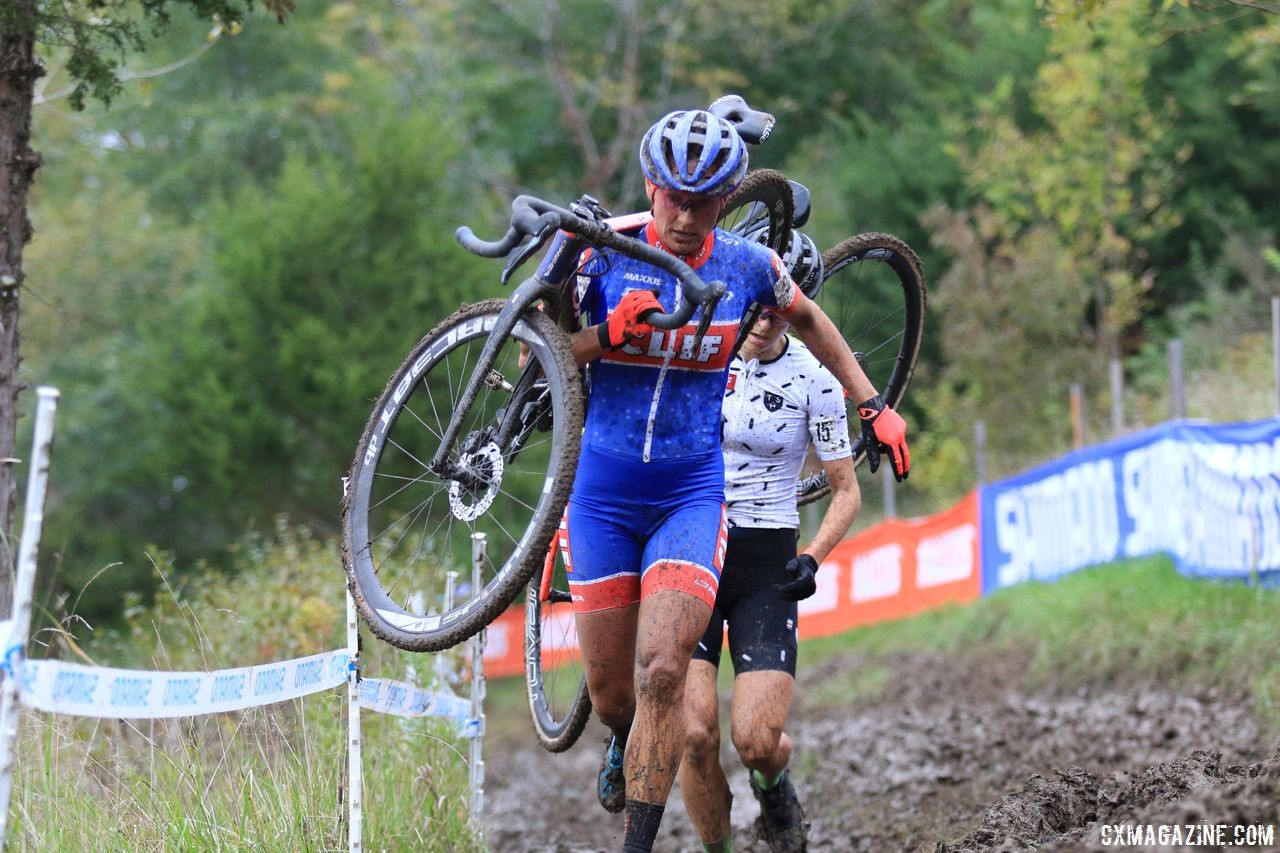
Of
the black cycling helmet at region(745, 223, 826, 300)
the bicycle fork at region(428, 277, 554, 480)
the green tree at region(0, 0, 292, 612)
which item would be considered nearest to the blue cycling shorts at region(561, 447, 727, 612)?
the bicycle fork at region(428, 277, 554, 480)

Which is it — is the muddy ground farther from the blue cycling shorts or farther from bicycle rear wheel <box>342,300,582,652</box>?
bicycle rear wheel <box>342,300,582,652</box>

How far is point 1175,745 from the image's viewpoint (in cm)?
882

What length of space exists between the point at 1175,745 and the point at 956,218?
15822 millimetres

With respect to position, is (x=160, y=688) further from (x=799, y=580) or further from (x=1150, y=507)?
(x=1150, y=507)

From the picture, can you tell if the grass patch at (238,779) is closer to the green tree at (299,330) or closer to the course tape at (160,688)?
the course tape at (160,688)

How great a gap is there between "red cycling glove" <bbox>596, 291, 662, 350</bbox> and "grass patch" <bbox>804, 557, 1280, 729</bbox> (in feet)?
18.6

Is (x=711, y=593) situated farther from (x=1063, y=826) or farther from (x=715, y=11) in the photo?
(x=715, y=11)

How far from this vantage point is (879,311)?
7.45m

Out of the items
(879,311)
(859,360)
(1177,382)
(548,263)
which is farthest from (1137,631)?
(548,263)

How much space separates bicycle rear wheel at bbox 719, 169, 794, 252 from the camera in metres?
6.18

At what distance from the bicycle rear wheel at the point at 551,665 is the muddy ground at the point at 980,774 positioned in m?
0.53

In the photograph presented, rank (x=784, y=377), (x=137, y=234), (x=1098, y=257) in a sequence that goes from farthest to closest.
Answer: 1. (x=137, y=234)
2. (x=1098, y=257)
3. (x=784, y=377)

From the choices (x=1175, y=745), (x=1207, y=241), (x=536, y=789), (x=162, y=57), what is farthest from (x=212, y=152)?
(x=1175, y=745)

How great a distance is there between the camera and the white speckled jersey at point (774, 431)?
253 inches
